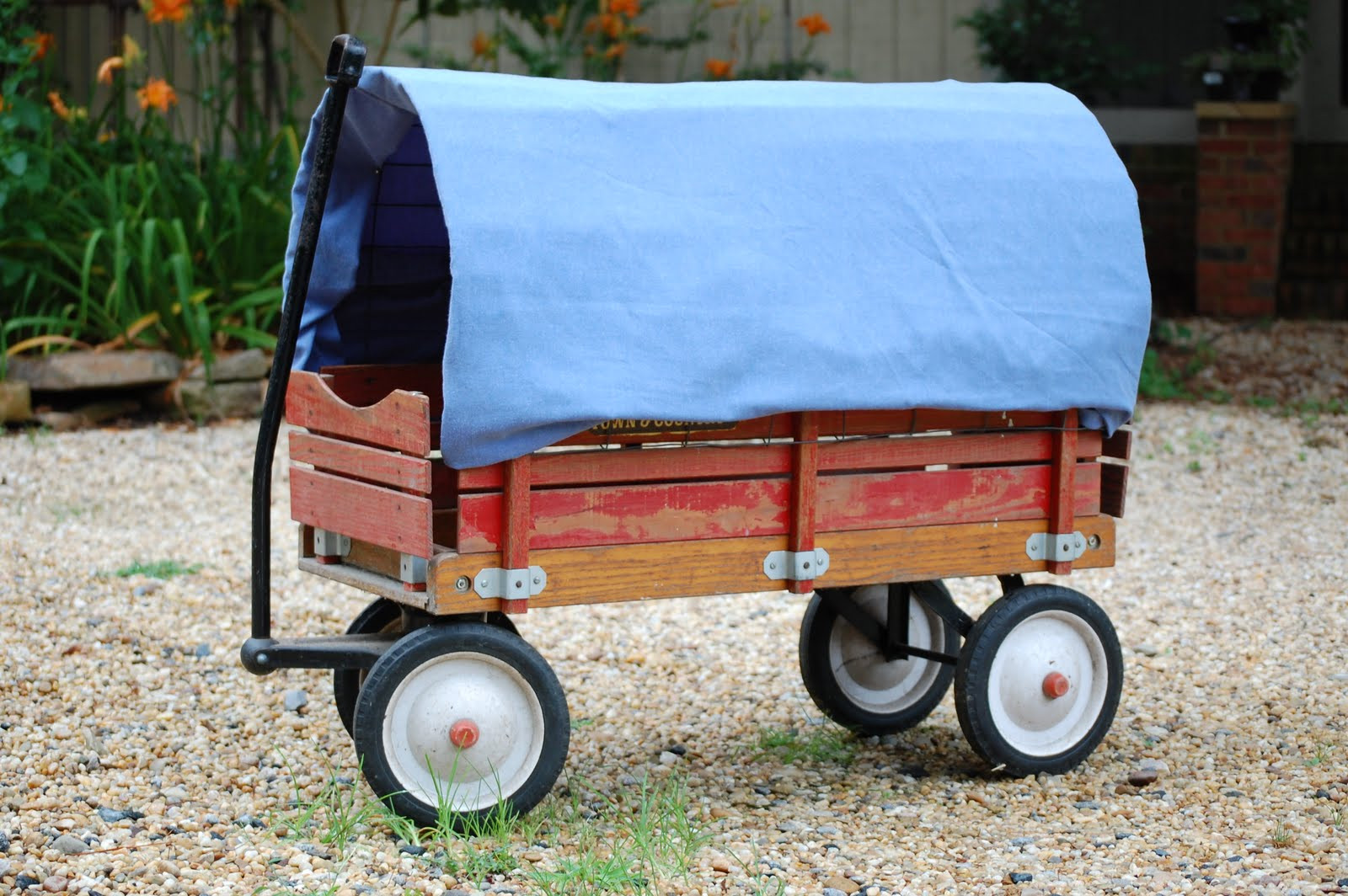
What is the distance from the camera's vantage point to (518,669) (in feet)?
10.2

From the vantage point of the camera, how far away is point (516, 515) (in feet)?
9.86

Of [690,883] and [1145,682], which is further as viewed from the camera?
[1145,682]

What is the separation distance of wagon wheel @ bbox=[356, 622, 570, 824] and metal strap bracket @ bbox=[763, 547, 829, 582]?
50 centimetres

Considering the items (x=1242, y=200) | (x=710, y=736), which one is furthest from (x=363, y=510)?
(x=1242, y=200)

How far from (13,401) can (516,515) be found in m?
5.18

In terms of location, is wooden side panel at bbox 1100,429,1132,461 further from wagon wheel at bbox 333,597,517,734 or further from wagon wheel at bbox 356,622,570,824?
wagon wheel at bbox 333,597,517,734

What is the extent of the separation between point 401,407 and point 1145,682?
245 cm

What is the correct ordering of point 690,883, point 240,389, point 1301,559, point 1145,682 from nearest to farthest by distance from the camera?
point 690,883 < point 1145,682 < point 1301,559 < point 240,389

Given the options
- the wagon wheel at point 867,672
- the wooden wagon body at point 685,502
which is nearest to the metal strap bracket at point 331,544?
the wooden wagon body at point 685,502

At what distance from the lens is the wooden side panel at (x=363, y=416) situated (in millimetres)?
3012

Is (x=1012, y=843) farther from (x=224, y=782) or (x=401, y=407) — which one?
(x=224, y=782)

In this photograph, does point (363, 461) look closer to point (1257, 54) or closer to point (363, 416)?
point (363, 416)

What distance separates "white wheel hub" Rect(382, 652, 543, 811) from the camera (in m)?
3.06

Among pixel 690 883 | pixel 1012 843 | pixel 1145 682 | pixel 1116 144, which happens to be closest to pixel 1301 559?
pixel 1145 682
